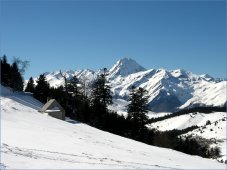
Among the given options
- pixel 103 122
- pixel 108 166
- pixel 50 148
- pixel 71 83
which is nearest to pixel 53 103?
pixel 103 122

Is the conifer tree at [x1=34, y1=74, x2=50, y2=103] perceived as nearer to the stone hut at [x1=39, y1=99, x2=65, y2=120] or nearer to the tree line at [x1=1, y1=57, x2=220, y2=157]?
the tree line at [x1=1, y1=57, x2=220, y2=157]

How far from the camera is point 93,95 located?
78.4 metres

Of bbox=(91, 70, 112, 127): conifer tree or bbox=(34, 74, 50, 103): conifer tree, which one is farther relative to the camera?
bbox=(34, 74, 50, 103): conifer tree

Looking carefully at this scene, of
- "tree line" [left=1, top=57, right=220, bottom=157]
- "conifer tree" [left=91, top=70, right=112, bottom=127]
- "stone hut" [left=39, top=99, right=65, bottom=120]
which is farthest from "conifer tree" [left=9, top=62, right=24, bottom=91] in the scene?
"stone hut" [left=39, top=99, right=65, bottom=120]

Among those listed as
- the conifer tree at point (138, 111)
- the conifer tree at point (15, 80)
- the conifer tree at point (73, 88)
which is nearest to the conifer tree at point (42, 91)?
the conifer tree at point (73, 88)

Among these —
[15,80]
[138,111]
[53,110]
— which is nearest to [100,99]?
[138,111]

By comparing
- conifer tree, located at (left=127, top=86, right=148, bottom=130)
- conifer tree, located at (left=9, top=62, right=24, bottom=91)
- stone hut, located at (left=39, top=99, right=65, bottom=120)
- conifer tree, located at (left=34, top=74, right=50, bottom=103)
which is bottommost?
stone hut, located at (left=39, top=99, right=65, bottom=120)

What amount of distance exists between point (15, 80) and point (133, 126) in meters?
44.6

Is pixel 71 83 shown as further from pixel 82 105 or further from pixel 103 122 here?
pixel 103 122

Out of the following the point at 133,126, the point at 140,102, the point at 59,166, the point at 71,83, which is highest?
the point at 71,83

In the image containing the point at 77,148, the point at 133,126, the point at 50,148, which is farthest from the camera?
the point at 133,126

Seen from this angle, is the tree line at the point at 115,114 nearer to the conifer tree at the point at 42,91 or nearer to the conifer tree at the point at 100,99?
the conifer tree at the point at 100,99

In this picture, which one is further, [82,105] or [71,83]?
[71,83]

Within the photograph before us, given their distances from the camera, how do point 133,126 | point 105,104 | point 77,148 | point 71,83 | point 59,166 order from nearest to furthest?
point 59,166 < point 77,148 < point 133,126 < point 105,104 < point 71,83
